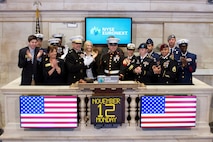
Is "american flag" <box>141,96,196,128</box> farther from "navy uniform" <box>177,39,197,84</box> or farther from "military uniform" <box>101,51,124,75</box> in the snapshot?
"military uniform" <box>101,51,124,75</box>

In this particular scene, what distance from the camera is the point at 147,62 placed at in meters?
6.93

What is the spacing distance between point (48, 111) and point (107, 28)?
4707 millimetres

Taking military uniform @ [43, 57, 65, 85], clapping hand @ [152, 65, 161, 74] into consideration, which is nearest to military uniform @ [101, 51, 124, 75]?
clapping hand @ [152, 65, 161, 74]

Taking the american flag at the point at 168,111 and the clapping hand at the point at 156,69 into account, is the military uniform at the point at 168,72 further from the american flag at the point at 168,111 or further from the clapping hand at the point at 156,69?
the american flag at the point at 168,111

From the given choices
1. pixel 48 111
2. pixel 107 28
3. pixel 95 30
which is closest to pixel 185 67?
pixel 48 111

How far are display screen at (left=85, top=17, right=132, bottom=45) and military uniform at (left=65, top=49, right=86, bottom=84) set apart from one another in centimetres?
311

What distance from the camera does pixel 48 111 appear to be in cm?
604

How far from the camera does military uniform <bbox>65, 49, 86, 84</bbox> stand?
6.86m

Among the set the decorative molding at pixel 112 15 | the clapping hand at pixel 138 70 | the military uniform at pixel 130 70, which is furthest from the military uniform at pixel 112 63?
the decorative molding at pixel 112 15

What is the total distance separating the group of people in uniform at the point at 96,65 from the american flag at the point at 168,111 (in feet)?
2.74

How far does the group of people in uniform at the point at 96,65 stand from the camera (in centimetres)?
665

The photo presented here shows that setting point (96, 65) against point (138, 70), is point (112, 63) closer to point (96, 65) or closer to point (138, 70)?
point (96, 65)

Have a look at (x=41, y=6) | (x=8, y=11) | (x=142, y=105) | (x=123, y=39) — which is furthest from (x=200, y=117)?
(x=8, y=11)

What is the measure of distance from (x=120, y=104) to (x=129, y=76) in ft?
4.42
